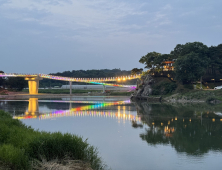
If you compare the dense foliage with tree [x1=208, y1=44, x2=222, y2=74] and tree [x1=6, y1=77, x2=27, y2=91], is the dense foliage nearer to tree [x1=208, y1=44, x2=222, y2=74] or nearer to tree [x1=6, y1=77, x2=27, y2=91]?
tree [x1=208, y1=44, x2=222, y2=74]

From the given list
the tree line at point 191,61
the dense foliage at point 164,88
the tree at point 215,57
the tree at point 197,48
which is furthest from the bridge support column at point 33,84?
the tree at point 215,57

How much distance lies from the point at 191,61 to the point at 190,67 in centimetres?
117

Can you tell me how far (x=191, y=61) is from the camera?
171 feet

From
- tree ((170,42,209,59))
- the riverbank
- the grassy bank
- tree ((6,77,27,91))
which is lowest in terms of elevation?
the riverbank

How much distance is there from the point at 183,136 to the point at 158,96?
39.8 m

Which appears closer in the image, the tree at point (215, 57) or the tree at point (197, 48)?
the tree at point (197, 48)

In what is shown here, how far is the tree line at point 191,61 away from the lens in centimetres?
5206

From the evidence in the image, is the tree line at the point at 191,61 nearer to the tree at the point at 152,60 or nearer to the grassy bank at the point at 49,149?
the tree at the point at 152,60

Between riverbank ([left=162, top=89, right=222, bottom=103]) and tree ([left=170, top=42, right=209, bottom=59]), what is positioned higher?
tree ([left=170, top=42, right=209, bottom=59])

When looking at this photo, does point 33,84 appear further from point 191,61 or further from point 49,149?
point 49,149

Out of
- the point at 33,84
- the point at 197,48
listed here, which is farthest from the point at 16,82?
the point at 197,48

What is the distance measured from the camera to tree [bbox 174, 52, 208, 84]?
170 ft

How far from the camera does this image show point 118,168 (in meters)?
10.4

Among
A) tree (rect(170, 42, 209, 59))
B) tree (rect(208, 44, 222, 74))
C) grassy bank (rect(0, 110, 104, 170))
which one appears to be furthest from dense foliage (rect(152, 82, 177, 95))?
grassy bank (rect(0, 110, 104, 170))
